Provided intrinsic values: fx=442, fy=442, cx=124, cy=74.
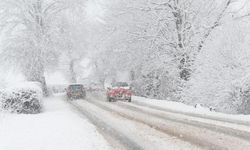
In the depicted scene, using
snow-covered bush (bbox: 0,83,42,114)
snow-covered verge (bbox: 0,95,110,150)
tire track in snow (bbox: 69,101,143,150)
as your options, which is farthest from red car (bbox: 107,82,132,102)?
tire track in snow (bbox: 69,101,143,150)

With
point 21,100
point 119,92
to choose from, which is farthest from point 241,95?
point 119,92

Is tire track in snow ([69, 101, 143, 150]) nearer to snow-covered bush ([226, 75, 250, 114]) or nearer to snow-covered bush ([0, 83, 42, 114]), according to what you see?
snow-covered bush ([226, 75, 250, 114])

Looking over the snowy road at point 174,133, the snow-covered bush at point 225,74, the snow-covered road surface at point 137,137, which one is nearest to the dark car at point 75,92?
the snow-covered bush at point 225,74

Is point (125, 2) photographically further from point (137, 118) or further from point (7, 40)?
point (137, 118)

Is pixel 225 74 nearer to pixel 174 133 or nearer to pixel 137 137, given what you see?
pixel 174 133

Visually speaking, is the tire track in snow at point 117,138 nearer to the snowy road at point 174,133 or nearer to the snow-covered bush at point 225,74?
the snowy road at point 174,133

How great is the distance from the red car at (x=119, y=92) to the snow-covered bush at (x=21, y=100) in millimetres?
10120

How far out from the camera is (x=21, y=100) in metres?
25.1

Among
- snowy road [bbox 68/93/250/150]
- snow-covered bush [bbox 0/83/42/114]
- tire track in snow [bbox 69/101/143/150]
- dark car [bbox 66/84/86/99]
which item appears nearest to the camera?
snowy road [bbox 68/93/250/150]

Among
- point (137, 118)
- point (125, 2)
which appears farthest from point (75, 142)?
point (125, 2)

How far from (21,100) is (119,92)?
11526 mm

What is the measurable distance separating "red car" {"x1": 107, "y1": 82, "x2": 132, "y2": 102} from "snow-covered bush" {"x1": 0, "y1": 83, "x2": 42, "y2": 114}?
10120 millimetres

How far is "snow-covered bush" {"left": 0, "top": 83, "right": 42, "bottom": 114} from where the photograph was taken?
24.4m

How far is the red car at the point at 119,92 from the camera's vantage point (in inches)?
1379
